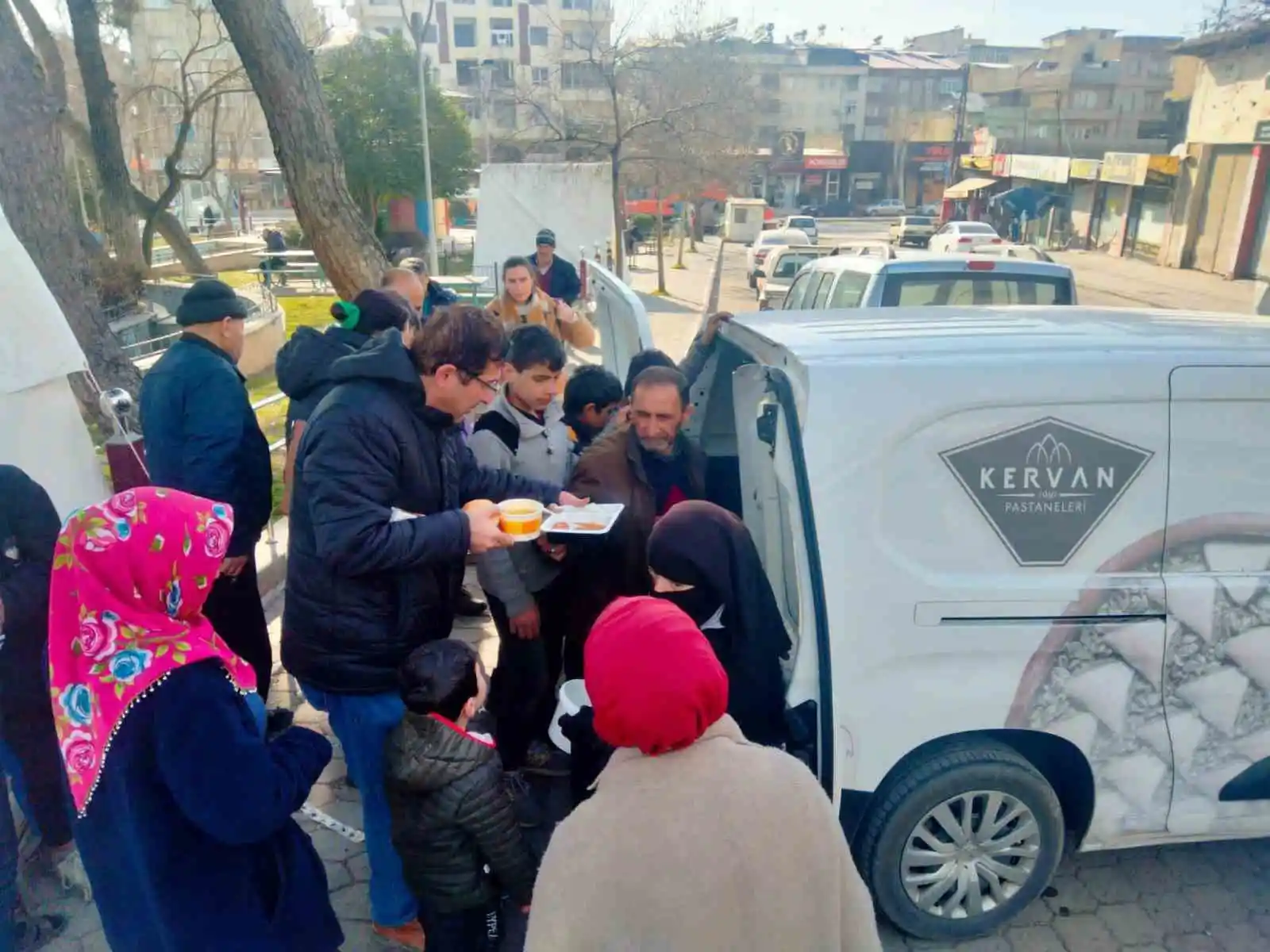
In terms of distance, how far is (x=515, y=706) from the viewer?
12.0 ft

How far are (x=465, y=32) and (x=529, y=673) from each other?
70.6m

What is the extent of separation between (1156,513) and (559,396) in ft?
8.19

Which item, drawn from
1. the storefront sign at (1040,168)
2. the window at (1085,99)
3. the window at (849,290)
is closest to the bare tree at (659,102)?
the window at (849,290)

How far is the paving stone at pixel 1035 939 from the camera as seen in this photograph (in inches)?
115

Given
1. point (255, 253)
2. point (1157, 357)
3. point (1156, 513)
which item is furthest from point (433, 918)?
point (255, 253)

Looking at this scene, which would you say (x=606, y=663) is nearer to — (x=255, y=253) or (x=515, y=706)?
(x=515, y=706)

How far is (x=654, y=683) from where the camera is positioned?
1.46 meters

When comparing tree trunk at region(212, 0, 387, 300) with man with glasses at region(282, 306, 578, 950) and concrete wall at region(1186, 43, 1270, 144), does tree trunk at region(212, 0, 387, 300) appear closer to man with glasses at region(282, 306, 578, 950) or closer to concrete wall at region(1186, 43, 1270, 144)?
man with glasses at region(282, 306, 578, 950)

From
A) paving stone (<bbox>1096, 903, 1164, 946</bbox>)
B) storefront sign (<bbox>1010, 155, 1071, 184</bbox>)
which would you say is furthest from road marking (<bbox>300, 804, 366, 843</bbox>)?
storefront sign (<bbox>1010, 155, 1071, 184</bbox>)

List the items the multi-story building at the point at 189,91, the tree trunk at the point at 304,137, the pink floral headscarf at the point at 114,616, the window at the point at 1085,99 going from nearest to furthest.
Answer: the pink floral headscarf at the point at 114,616 < the tree trunk at the point at 304,137 < the multi-story building at the point at 189,91 < the window at the point at 1085,99

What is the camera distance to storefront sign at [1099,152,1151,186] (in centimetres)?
3216

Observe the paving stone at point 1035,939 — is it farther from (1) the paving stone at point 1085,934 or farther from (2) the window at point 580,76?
(2) the window at point 580,76

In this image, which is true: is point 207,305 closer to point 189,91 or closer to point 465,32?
point 189,91

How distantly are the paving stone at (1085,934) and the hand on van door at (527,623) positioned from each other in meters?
2.09
